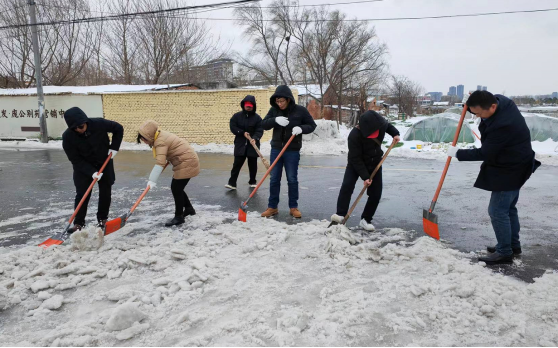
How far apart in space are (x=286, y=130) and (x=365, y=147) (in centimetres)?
126

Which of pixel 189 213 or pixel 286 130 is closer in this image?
pixel 286 130

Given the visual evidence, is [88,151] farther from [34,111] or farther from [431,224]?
[34,111]

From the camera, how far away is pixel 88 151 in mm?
4805

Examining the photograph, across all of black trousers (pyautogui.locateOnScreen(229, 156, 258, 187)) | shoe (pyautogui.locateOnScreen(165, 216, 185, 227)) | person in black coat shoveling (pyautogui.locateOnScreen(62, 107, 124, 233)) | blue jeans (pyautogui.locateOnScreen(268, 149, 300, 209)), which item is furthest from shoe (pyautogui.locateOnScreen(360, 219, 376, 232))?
person in black coat shoveling (pyautogui.locateOnScreen(62, 107, 124, 233))

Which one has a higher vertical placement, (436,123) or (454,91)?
(454,91)

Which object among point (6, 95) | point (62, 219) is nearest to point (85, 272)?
point (62, 219)

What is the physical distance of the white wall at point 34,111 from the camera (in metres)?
18.0

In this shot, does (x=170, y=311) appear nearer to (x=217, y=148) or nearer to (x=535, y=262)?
(x=535, y=262)

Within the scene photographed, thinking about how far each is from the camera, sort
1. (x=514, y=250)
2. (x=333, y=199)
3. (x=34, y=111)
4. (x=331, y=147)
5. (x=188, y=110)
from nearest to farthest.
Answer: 1. (x=514, y=250)
2. (x=333, y=199)
3. (x=331, y=147)
4. (x=188, y=110)
5. (x=34, y=111)

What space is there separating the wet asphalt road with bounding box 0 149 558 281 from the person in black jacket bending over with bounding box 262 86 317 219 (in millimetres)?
449

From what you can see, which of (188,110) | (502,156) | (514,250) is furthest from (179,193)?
(188,110)

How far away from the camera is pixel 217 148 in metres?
15.4

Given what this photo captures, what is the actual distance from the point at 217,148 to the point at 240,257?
469 inches

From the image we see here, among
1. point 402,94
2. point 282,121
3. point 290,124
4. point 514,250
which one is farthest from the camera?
point 402,94
